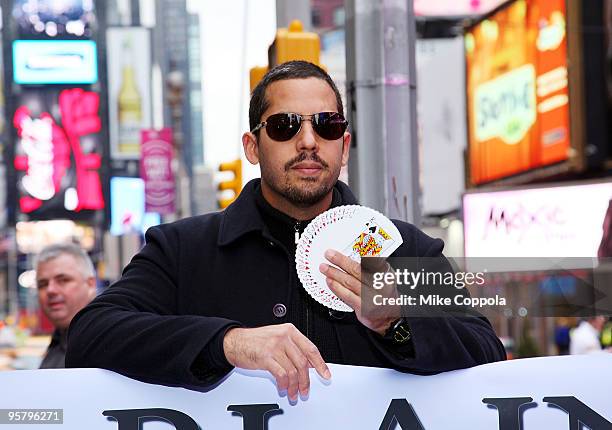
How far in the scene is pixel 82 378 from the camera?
9.36 ft

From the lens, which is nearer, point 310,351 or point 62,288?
point 310,351

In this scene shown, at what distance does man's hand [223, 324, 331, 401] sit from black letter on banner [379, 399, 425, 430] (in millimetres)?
353

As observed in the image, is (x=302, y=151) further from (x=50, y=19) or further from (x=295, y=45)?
(x=50, y=19)

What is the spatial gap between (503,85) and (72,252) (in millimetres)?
11052

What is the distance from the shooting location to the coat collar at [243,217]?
3.12m

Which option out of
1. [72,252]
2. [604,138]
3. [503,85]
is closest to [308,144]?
[72,252]

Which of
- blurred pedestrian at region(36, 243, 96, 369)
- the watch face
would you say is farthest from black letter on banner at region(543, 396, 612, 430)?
blurred pedestrian at region(36, 243, 96, 369)

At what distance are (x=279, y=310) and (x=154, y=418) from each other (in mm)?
485

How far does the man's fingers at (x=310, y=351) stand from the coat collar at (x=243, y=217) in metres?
0.62

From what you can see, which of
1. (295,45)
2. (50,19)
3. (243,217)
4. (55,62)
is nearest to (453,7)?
(55,62)

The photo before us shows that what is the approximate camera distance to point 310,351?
2.55m

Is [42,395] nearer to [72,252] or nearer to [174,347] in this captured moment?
[174,347]

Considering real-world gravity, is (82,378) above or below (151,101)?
below

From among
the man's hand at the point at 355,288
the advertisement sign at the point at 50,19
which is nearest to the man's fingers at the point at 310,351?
the man's hand at the point at 355,288
